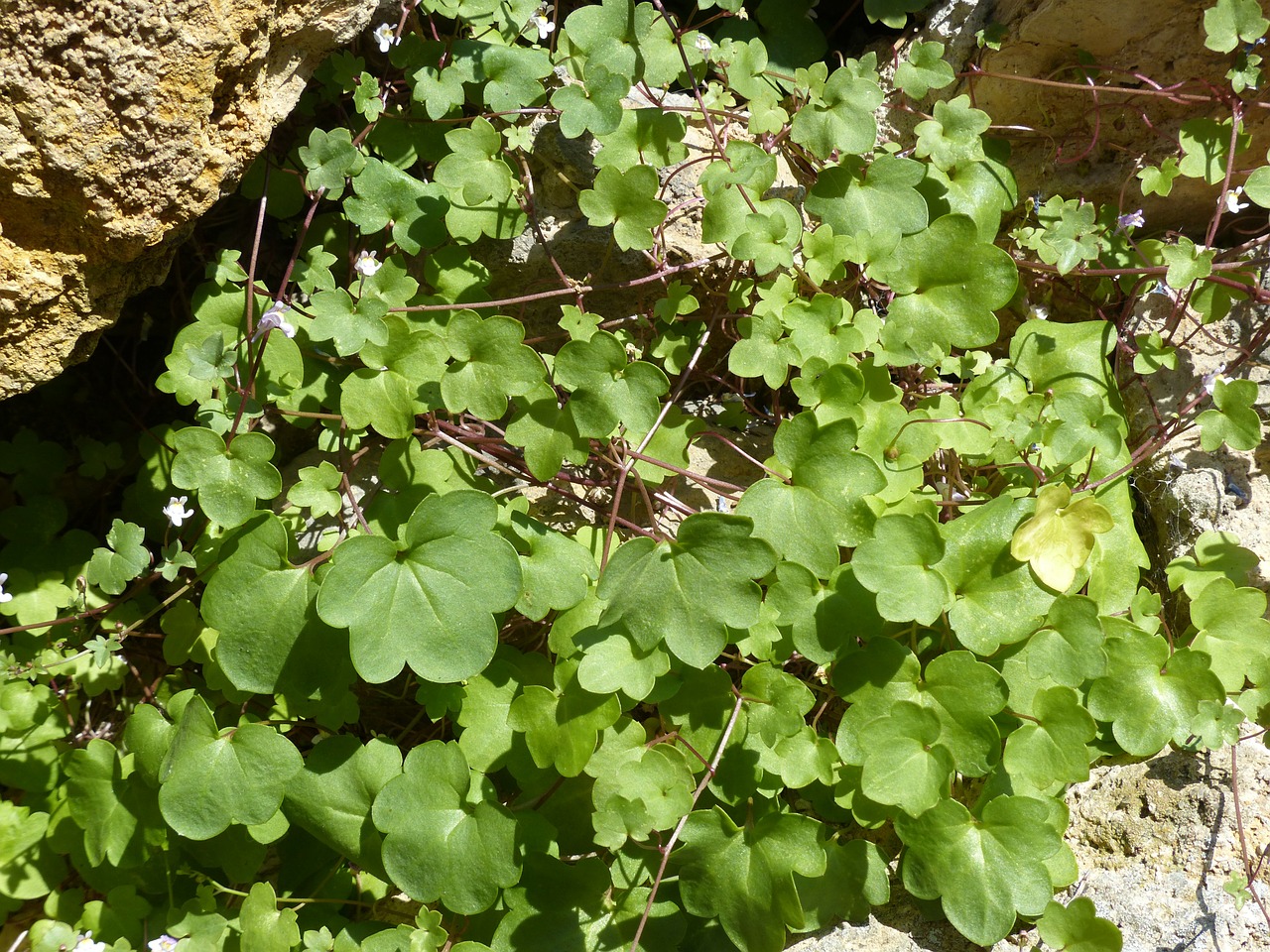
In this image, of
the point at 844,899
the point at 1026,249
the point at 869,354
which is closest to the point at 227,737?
the point at 844,899

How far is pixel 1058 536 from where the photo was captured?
1.83 metres

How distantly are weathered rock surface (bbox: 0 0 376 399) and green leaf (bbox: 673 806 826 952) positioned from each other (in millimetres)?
1578

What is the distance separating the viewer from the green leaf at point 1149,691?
1.83 metres

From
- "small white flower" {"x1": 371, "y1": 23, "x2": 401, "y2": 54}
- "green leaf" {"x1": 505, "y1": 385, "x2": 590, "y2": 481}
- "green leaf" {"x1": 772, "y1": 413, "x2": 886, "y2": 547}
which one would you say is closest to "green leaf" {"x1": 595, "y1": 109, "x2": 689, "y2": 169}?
"small white flower" {"x1": 371, "y1": 23, "x2": 401, "y2": 54}

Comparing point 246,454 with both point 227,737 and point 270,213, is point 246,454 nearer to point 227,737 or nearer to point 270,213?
point 227,737

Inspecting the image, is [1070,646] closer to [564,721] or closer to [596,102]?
[564,721]

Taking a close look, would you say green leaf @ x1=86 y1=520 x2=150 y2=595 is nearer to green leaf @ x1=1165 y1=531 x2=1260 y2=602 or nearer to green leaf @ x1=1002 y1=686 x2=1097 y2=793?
green leaf @ x1=1002 y1=686 x2=1097 y2=793

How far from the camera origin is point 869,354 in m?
2.25

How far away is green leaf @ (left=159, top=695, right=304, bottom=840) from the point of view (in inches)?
73.4

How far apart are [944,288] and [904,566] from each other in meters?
0.69

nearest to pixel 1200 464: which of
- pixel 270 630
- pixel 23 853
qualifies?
pixel 270 630

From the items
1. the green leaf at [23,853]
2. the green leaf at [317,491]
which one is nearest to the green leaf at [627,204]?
the green leaf at [317,491]

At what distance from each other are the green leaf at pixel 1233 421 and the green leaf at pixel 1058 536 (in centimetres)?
42

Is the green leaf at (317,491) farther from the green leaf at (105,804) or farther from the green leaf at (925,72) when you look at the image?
the green leaf at (925,72)
